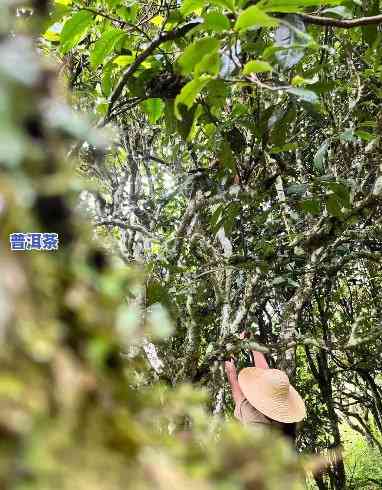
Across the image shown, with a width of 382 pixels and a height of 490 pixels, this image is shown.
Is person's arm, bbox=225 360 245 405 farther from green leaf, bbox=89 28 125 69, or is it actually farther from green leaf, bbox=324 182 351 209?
green leaf, bbox=89 28 125 69

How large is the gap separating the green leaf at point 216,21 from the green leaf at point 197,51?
4 centimetres

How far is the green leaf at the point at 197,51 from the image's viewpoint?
0.73 m

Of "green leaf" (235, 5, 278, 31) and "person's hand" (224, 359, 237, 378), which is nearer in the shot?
"green leaf" (235, 5, 278, 31)

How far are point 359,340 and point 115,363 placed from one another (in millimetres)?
1658

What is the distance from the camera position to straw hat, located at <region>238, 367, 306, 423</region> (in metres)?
2.06

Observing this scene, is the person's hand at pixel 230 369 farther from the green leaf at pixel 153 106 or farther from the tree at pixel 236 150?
the green leaf at pixel 153 106

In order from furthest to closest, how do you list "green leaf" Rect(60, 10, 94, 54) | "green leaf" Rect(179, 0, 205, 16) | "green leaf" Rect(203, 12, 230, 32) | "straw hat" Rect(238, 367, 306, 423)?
1. "straw hat" Rect(238, 367, 306, 423)
2. "green leaf" Rect(60, 10, 94, 54)
3. "green leaf" Rect(179, 0, 205, 16)
4. "green leaf" Rect(203, 12, 230, 32)

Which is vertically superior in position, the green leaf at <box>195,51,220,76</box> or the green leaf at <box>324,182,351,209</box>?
the green leaf at <box>324,182,351,209</box>

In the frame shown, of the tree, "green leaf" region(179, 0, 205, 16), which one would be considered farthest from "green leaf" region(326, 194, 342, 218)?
"green leaf" region(179, 0, 205, 16)

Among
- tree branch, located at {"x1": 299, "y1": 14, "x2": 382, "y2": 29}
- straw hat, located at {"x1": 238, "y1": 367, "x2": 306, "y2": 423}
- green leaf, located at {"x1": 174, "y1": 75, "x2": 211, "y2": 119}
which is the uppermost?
tree branch, located at {"x1": 299, "y1": 14, "x2": 382, "y2": 29}

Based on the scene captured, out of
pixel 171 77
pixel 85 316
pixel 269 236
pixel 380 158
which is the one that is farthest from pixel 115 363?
pixel 269 236

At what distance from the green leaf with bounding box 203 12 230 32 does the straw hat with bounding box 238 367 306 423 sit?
1536 millimetres

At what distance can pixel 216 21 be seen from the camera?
2.49 feet

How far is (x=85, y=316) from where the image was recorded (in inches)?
9.7
